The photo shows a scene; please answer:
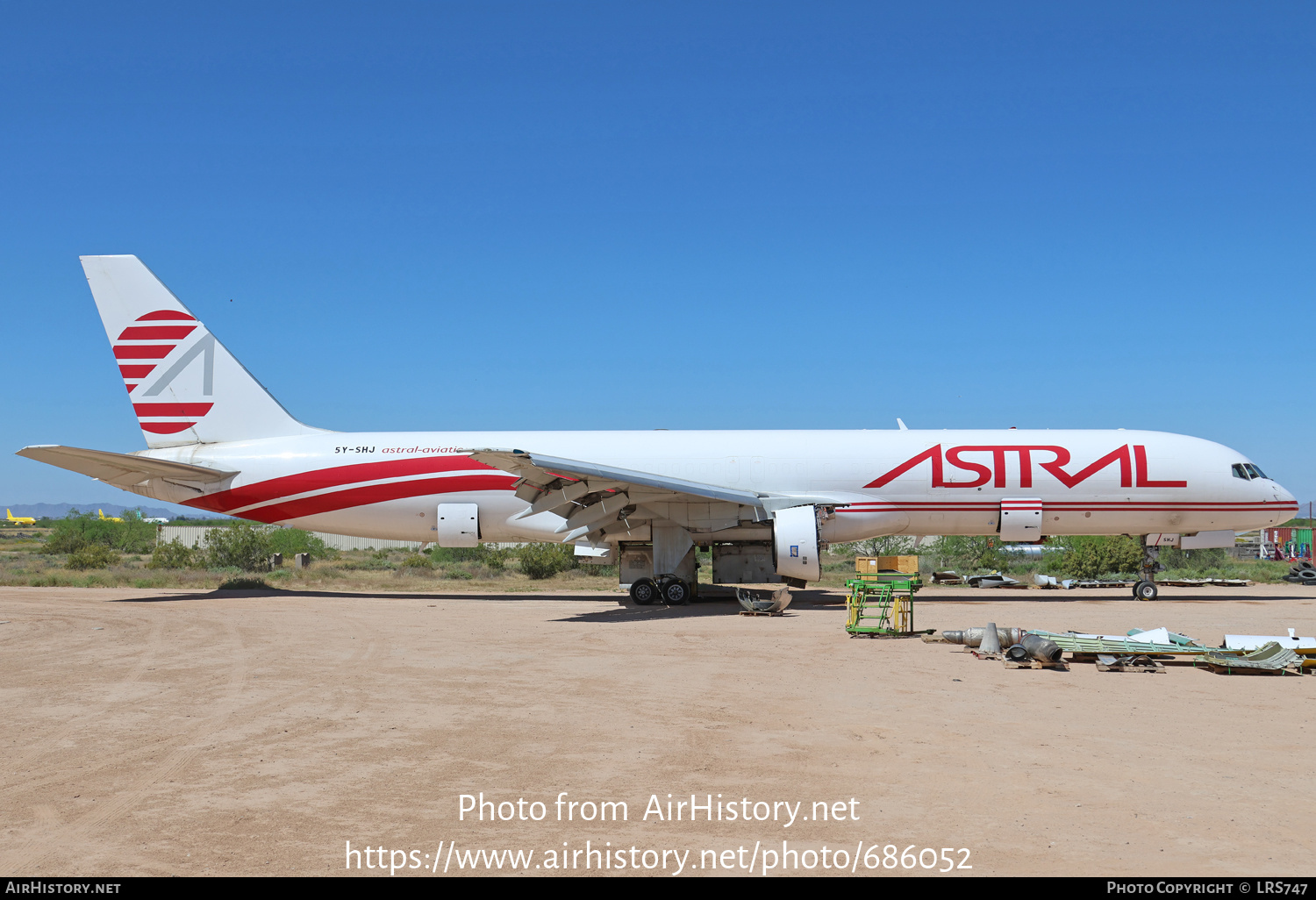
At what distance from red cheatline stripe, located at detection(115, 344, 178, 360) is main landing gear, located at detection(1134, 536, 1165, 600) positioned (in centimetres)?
2465

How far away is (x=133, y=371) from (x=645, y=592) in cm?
1430

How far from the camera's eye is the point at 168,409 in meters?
23.2

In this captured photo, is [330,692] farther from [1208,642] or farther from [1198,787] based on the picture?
[1208,642]

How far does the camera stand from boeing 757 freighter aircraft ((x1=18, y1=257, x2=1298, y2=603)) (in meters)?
21.3

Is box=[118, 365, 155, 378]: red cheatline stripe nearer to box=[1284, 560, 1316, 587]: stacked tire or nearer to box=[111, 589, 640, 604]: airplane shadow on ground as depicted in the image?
box=[111, 589, 640, 604]: airplane shadow on ground

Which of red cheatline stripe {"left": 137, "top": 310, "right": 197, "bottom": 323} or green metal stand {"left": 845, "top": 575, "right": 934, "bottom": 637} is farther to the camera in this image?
red cheatline stripe {"left": 137, "top": 310, "right": 197, "bottom": 323}

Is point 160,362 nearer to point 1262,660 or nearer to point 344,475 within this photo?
point 344,475

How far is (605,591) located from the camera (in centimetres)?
2559

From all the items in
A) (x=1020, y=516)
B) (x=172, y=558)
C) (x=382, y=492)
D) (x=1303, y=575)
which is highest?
(x=382, y=492)

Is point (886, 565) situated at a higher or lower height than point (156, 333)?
lower

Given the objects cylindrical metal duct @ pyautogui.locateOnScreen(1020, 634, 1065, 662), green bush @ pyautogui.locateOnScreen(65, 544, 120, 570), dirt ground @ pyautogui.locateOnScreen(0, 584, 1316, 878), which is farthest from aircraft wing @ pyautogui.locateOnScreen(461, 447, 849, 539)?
green bush @ pyautogui.locateOnScreen(65, 544, 120, 570)

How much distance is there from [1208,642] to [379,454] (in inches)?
705

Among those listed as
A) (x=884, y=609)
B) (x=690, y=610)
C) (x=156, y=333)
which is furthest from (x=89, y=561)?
(x=884, y=609)

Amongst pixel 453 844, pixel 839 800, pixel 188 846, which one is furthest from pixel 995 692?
pixel 188 846
